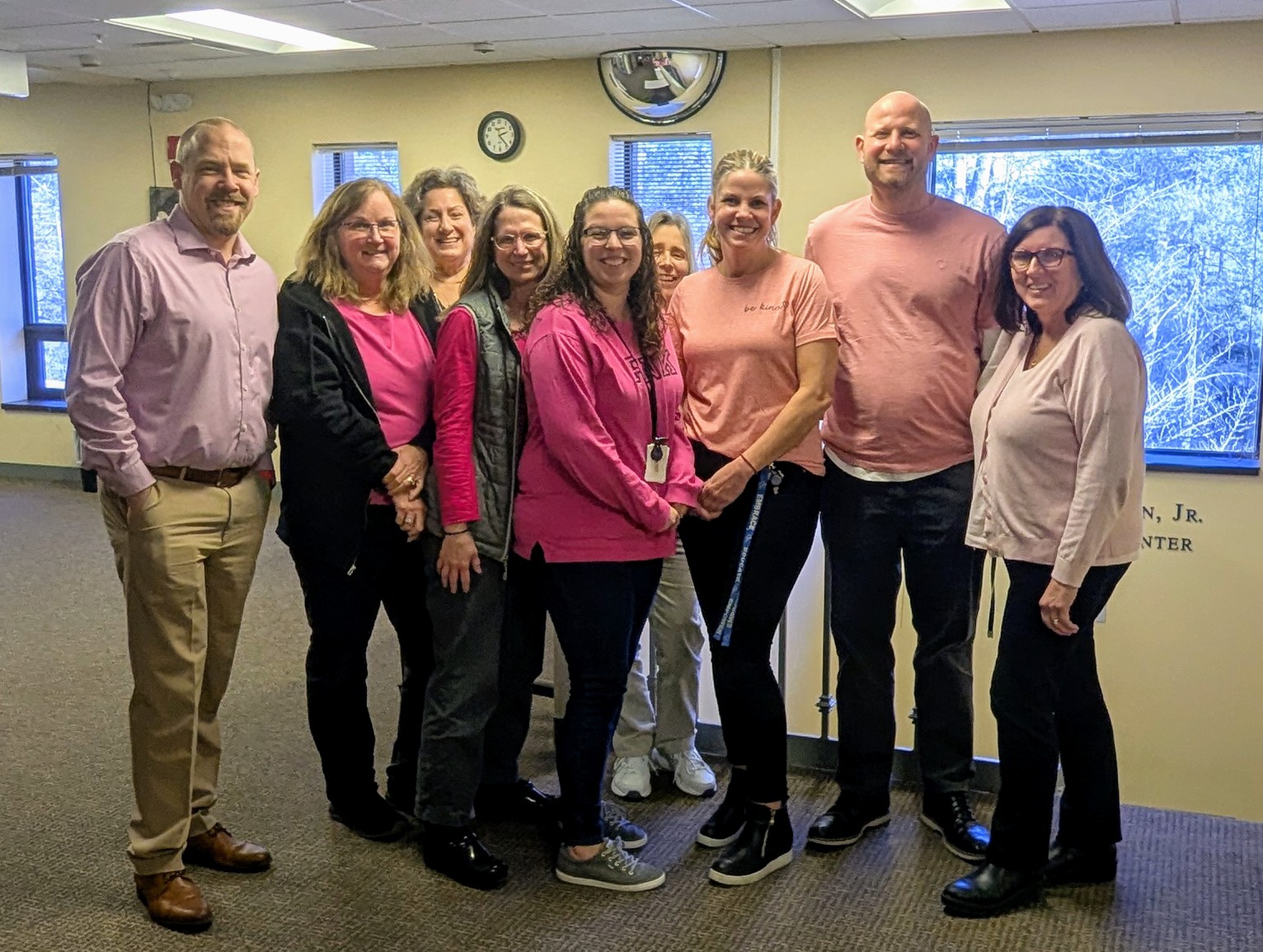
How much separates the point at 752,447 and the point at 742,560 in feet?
0.80

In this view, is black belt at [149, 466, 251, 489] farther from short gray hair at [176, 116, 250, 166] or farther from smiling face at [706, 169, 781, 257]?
smiling face at [706, 169, 781, 257]

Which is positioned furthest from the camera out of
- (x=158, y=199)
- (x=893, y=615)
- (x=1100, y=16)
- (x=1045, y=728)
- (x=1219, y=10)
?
(x=158, y=199)

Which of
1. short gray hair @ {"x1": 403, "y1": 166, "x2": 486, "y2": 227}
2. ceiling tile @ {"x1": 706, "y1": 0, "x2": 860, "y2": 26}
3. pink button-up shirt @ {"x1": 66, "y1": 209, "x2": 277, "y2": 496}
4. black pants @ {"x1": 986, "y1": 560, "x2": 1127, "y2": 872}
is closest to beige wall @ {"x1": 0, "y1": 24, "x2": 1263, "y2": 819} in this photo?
ceiling tile @ {"x1": 706, "y1": 0, "x2": 860, "y2": 26}

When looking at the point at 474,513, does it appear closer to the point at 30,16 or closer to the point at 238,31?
the point at 30,16

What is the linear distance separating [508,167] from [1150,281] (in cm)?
364

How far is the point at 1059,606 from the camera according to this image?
2.41 metres

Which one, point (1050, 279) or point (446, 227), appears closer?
point (1050, 279)

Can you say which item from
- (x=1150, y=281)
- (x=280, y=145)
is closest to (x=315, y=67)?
(x=280, y=145)

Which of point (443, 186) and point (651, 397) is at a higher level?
point (443, 186)

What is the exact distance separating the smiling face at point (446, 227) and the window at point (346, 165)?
484 centimetres

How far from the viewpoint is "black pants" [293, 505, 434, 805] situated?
2.73 meters

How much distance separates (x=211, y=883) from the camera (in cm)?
274

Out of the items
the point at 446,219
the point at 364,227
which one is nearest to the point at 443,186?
the point at 446,219

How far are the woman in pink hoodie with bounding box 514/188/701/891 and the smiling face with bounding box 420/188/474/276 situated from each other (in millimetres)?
705
